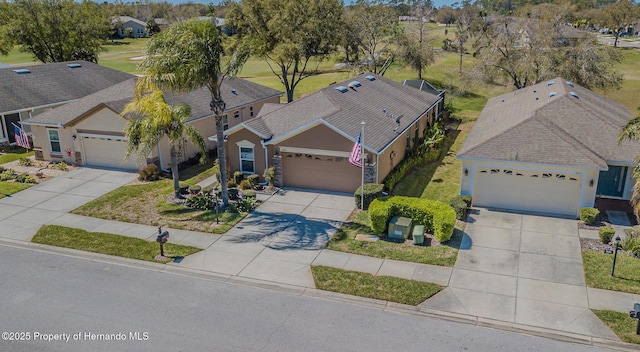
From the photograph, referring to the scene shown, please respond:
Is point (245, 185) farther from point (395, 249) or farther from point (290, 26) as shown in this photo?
point (290, 26)

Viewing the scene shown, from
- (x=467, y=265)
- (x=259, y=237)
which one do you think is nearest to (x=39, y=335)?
(x=259, y=237)

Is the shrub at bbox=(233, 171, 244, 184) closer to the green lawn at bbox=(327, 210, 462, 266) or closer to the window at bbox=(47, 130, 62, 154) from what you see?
the green lawn at bbox=(327, 210, 462, 266)

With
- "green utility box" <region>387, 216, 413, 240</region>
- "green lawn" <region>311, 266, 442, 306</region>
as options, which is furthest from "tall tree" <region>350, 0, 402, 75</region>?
"green lawn" <region>311, 266, 442, 306</region>

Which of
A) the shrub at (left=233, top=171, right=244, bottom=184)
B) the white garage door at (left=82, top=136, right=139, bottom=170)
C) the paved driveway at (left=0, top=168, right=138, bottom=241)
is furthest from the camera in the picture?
the white garage door at (left=82, top=136, right=139, bottom=170)

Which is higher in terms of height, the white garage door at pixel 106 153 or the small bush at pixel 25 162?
→ the white garage door at pixel 106 153

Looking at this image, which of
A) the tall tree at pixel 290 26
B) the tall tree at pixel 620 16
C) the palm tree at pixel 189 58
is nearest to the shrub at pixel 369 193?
the palm tree at pixel 189 58

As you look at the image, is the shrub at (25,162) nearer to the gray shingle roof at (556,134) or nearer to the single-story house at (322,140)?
the single-story house at (322,140)

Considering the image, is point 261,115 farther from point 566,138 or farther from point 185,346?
point 185,346
